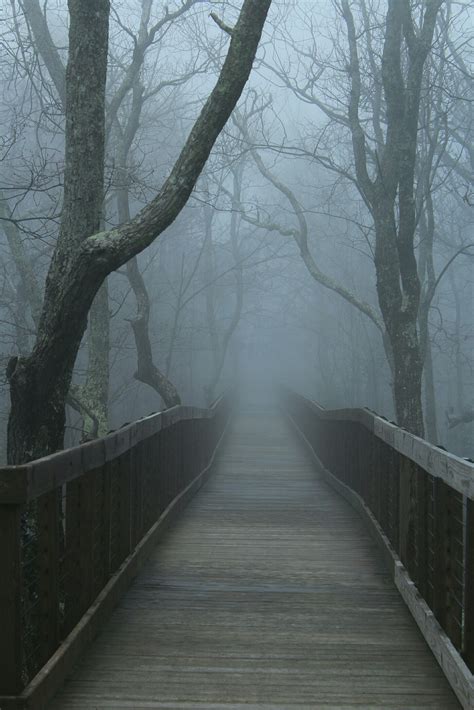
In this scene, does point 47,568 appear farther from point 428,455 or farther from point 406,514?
point 406,514

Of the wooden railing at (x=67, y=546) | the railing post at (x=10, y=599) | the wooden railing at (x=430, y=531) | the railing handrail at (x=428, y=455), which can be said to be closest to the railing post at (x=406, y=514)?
the wooden railing at (x=430, y=531)

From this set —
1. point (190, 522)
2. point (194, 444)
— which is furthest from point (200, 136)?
point (194, 444)

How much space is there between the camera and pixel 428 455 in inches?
211

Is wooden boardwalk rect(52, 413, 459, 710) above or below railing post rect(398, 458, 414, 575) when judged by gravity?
below

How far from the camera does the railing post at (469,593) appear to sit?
4.20 m

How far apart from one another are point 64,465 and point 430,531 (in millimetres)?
2101

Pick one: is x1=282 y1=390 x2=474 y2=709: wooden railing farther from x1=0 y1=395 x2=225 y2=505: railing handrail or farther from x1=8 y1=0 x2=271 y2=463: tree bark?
x1=8 y1=0 x2=271 y2=463: tree bark

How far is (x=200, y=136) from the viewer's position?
689cm

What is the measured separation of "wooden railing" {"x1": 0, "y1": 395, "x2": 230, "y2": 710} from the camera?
150 inches

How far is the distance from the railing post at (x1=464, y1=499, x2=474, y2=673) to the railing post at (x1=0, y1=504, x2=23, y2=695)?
1.86 m

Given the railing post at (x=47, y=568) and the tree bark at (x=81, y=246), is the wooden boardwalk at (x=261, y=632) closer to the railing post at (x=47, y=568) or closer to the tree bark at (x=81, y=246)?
the railing post at (x=47, y=568)

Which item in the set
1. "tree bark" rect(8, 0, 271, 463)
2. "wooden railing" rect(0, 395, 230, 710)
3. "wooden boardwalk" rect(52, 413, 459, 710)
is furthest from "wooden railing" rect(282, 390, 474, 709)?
"tree bark" rect(8, 0, 271, 463)

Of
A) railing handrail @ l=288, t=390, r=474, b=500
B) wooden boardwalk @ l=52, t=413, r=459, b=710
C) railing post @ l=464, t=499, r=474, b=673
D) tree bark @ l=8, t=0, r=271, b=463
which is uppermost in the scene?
tree bark @ l=8, t=0, r=271, b=463

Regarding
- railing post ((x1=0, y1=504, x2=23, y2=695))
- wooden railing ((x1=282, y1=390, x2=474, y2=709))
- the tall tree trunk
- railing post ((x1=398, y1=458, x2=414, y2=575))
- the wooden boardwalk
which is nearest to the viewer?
railing post ((x1=0, y1=504, x2=23, y2=695))
